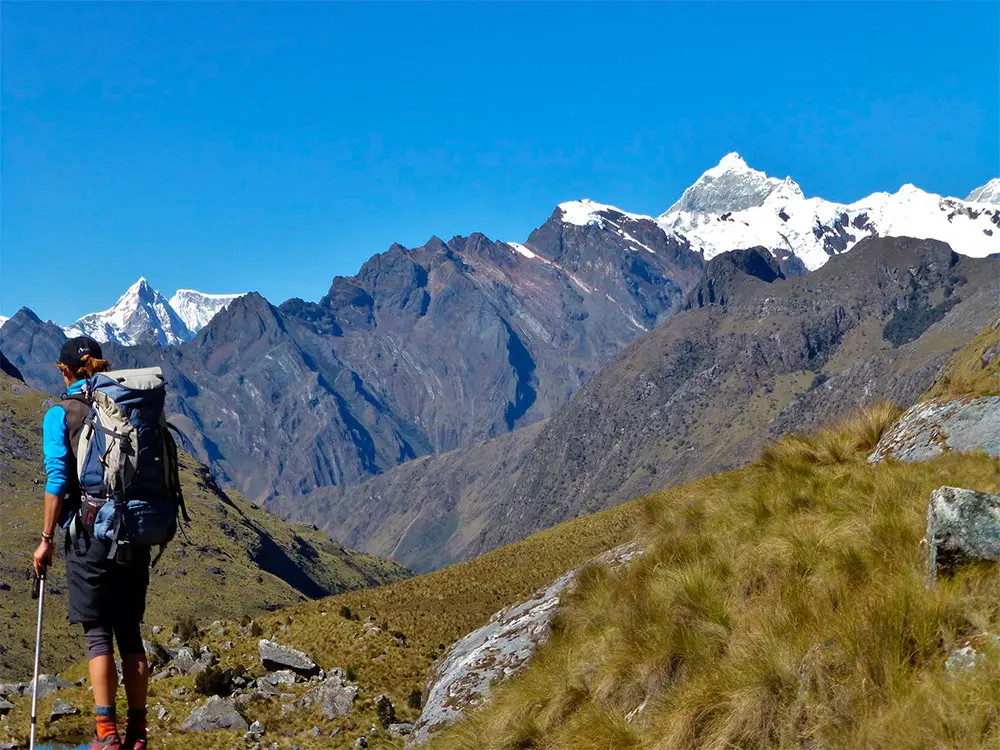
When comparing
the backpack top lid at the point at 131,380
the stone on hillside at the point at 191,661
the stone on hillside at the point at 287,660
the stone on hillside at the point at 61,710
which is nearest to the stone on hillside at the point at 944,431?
the backpack top lid at the point at 131,380

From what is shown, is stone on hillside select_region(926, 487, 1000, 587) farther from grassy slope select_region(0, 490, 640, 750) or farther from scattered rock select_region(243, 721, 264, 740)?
scattered rock select_region(243, 721, 264, 740)

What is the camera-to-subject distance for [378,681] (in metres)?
23.1

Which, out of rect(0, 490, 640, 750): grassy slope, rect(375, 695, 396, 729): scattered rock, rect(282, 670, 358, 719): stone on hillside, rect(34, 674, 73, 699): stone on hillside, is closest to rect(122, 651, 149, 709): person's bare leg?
rect(0, 490, 640, 750): grassy slope

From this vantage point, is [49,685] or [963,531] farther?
[49,685]

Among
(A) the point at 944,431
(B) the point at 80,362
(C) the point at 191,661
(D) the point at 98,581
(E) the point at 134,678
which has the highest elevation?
(B) the point at 80,362

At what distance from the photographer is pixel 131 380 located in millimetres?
9422

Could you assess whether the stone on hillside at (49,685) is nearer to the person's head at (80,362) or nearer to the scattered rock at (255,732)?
the scattered rock at (255,732)

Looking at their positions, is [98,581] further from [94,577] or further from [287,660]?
[287,660]

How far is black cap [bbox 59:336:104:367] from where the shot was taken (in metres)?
10.1

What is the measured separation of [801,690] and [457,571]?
1195 inches

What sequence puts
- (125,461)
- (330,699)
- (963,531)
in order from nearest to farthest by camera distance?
1. (963,531)
2. (125,461)
3. (330,699)

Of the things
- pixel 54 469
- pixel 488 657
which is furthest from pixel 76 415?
pixel 488 657

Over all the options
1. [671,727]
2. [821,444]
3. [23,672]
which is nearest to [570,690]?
[671,727]

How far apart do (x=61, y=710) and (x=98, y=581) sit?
45.5 feet
